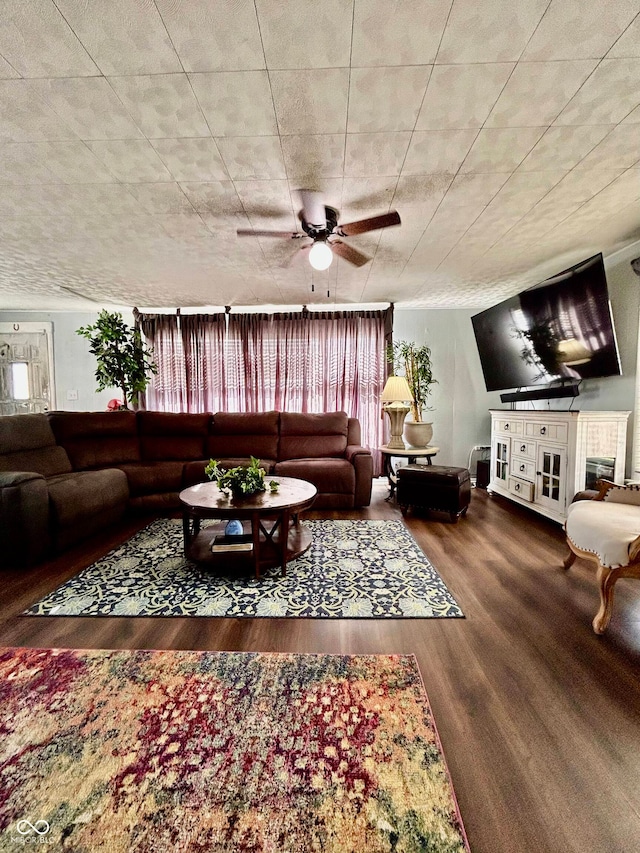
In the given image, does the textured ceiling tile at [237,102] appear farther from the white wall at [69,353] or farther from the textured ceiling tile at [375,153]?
the white wall at [69,353]

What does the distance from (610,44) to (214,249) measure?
105 inches

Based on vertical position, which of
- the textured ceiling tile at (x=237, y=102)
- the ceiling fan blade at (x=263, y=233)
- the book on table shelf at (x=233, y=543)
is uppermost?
the textured ceiling tile at (x=237, y=102)

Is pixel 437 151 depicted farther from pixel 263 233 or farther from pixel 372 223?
pixel 263 233

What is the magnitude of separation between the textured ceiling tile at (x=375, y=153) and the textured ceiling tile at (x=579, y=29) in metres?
0.59

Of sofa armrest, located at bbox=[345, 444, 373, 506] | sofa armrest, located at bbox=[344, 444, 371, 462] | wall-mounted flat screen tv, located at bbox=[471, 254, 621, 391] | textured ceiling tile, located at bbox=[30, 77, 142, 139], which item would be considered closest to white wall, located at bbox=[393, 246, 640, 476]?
wall-mounted flat screen tv, located at bbox=[471, 254, 621, 391]

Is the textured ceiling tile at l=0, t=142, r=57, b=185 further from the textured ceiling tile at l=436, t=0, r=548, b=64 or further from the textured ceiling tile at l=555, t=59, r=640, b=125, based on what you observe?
the textured ceiling tile at l=555, t=59, r=640, b=125

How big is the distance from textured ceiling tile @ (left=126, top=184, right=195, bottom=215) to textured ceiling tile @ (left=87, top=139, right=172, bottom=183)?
71mm

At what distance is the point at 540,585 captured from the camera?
6.90ft

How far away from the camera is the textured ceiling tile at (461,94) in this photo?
4.58 ft

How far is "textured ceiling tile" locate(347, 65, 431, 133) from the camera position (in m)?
1.42

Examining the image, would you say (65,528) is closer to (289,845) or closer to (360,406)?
(289,845)

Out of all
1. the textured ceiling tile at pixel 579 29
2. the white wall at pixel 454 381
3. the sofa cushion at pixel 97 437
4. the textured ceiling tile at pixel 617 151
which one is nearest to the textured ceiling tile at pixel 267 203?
the textured ceiling tile at pixel 579 29

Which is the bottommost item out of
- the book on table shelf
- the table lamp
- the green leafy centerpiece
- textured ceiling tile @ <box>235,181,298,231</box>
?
the book on table shelf

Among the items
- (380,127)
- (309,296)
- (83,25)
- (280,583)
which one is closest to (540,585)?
(280,583)
